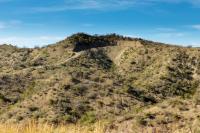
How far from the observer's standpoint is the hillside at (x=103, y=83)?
46.3 m

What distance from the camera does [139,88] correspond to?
2335 inches

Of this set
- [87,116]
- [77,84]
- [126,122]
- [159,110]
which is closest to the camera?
[126,122]

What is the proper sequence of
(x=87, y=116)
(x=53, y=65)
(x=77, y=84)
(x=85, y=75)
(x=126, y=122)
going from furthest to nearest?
(x=53, y=65) < (x=85, y=75) < (x=77, y=84) < (x=87, y=116) < (x=126, y=122)

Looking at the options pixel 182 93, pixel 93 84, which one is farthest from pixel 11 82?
pixel 182 93

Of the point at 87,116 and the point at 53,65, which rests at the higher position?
the point at 53,65

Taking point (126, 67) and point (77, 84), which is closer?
point (77, 84)

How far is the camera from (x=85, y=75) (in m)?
63.0

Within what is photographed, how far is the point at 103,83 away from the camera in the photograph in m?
60.2

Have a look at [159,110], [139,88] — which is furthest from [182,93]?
[159,110]

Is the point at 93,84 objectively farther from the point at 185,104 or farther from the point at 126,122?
the point at 126,122

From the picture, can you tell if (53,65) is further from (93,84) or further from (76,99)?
(76,99)

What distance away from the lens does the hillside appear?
152 feet

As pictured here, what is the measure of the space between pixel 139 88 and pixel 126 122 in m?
19.2

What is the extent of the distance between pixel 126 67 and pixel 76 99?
16.5 m
